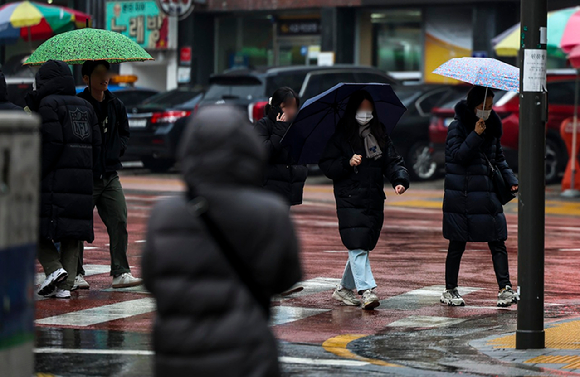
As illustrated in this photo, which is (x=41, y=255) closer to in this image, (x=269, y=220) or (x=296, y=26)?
(x=269, y=220)

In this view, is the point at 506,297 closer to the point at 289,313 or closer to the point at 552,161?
the point at 289,313

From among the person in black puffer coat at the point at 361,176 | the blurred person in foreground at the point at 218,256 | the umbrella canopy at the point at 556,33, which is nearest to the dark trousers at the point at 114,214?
the person in black puffer coat at the point at 361,176

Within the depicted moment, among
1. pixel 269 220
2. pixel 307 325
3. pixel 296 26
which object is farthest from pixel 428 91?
pixel 269 220

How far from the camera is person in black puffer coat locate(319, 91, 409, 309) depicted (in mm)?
9000

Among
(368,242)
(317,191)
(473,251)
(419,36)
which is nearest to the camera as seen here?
(368,242)

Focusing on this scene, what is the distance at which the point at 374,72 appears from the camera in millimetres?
24062

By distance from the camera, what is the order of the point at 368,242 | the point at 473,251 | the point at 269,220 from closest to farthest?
the point at 269,220
the point at 368,242
the point at 473,251

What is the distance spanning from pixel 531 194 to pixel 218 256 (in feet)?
13.8

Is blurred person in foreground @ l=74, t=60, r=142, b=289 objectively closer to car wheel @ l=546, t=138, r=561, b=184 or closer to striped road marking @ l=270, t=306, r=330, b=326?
striped road marking @ l=270, t=306, r=330, b=326

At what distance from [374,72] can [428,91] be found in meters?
1.77

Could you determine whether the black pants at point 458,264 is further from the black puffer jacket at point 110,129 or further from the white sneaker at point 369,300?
the black puffer jacket at point 110,129

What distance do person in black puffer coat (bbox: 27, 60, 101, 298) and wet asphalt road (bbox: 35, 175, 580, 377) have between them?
47 centimetres

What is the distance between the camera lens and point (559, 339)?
774cm

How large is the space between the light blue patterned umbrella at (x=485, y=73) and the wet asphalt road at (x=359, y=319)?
1.76 metres
